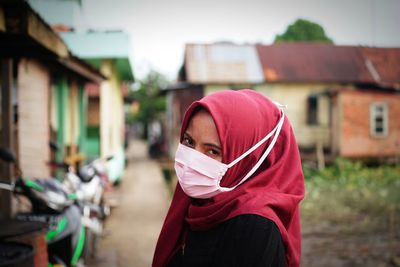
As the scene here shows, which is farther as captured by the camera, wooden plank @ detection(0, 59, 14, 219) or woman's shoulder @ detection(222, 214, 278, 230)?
wooden plank @ detection(0, 59, 14, 219)

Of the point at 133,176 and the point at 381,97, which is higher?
the point at 381,97

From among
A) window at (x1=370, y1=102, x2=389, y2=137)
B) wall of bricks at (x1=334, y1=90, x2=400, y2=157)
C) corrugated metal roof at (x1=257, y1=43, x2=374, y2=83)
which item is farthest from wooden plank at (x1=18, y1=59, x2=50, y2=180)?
window at (x1=370, y1=102, x2=389, y2=137)

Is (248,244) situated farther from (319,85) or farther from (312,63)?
(312,63)

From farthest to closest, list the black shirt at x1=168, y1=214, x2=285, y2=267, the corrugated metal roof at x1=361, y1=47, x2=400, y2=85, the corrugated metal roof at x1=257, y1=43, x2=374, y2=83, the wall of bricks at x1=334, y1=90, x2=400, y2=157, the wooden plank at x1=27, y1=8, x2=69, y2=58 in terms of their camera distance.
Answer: the corrugated metal roof at x1=361, y1=47, x2=400, y2=85 < the corrugated metal roof at x1=257, y1=43, x2=374, y2=83 < the wall of bricks at x1=334, y1=90, x2=400, y2=157 < the wooden plank at x1=27, y1=8, x2=69, y2=58 < the black shirt at x1=168, y1=214, x2=285, y2=267

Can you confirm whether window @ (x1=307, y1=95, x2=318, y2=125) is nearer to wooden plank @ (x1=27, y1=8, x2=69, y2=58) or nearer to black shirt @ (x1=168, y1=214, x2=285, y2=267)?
wooden plank @ (x1=27, y1=8, x2=69, y2=58)

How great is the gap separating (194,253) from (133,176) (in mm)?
12217

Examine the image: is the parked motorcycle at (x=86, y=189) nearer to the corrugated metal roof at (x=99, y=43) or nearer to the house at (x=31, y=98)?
the house at (x=31, y=98)

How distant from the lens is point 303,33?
2384cm

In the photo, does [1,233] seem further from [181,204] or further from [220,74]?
[220,74]

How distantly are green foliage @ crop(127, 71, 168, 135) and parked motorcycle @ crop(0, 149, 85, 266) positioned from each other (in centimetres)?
2520

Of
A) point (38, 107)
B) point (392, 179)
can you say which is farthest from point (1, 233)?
point (392, 179)

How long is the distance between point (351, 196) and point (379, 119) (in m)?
7.76

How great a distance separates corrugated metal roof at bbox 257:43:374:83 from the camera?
654 inches

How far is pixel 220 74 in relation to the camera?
1605cm
